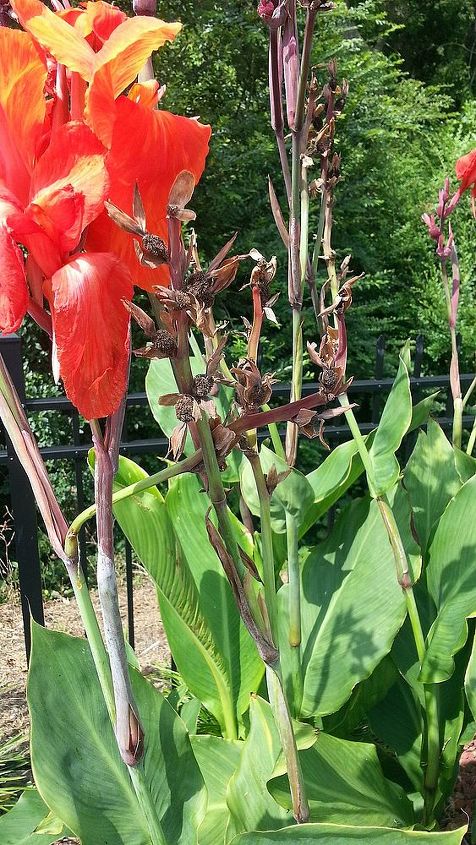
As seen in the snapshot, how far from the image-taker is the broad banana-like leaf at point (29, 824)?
1.14 metres

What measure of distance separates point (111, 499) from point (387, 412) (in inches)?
33.6

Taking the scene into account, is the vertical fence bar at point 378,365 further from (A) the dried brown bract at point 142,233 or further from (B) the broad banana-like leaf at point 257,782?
(A) the dried brown bract at point 142,233

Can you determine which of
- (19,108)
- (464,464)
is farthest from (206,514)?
(464,464)

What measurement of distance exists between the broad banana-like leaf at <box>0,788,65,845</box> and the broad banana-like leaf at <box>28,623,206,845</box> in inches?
4.2

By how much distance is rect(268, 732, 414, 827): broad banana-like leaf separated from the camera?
3.91 feet

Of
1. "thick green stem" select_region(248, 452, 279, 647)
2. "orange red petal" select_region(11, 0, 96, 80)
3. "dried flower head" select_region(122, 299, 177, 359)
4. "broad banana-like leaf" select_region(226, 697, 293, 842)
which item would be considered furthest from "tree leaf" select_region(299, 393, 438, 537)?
"orange red petal" select_region(11, 0, 96, 80)

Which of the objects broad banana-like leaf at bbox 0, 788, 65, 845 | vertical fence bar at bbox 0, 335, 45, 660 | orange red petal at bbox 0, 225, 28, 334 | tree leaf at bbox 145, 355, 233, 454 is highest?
orange red petal at bbox 0, 225, 28, 334

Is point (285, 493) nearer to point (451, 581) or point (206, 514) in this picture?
point (451, 581)

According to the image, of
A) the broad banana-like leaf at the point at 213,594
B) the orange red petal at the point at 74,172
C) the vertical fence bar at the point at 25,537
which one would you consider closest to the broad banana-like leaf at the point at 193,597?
the broad banana-like leaf at the point at 213,594

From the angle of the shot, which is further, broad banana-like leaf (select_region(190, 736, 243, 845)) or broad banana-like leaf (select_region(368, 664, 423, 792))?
broad banana-like leaf (select_region(368, 664, 423, 792))

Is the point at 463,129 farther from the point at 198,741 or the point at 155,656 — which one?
the point at 198,741

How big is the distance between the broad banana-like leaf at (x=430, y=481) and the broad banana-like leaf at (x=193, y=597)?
0.44 metres

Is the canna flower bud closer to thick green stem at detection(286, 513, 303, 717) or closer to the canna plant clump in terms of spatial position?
the canna plant clump

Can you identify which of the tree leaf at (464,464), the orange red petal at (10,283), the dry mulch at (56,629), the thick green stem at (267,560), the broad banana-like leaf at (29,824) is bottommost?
the dry mulch at (56,629)
